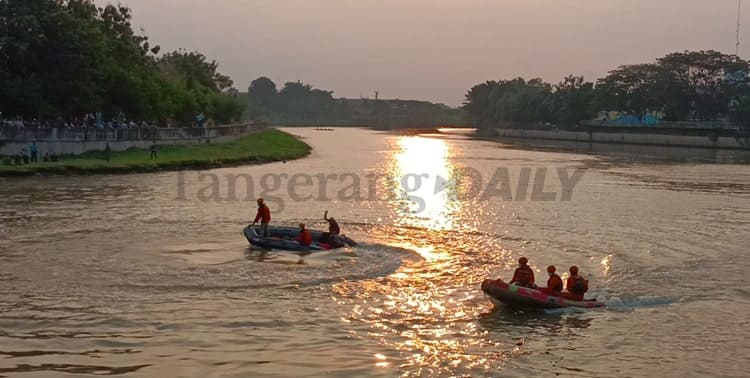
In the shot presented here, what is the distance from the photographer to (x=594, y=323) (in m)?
21.1

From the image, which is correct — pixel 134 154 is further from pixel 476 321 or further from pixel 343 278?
pixel 476 321

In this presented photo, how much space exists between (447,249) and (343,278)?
755cm

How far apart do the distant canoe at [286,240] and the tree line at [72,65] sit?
4408cm

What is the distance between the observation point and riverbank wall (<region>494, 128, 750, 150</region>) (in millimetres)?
135125

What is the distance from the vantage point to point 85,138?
6456 cm

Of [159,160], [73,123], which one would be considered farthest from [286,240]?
[73,123]

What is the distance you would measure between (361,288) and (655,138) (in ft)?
443

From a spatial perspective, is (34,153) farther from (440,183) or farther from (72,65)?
(440,183)

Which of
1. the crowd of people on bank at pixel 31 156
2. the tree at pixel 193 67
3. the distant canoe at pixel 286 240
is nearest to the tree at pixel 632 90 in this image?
the tree at pixel 193 67

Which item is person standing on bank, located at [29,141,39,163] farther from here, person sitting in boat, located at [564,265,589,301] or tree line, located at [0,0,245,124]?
person sitting in boat, located at [564,265,589,301]

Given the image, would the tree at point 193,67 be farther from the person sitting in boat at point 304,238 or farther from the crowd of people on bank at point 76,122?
the person sitting in boat at point 304,238

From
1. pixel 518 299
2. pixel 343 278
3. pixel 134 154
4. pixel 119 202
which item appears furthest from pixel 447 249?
pixel 134 154

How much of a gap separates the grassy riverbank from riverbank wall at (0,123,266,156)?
0.75 metres

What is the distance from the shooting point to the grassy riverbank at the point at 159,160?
189 feet
